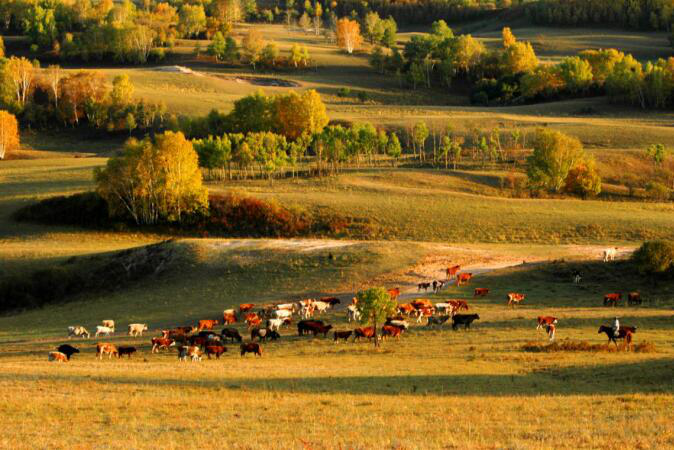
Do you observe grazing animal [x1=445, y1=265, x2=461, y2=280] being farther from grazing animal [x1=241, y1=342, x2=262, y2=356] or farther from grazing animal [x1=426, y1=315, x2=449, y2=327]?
grazing animal [x1=241, y1=342, x2=262, y2=356]

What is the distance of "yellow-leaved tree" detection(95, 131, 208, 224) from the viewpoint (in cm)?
8431

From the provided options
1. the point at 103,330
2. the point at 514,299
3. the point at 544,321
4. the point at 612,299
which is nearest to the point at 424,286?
the point at 514,299

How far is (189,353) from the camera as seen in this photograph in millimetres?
39000

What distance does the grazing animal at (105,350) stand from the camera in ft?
132

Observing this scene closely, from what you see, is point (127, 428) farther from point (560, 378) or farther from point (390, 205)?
point (390, 205)

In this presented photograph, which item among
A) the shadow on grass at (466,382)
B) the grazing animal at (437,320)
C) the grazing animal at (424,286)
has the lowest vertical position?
the grazing animal at (424,286)

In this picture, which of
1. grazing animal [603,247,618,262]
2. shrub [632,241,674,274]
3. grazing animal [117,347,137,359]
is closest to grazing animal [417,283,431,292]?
grazing animal [603,247,618,262]

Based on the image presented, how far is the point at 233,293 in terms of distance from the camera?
5500cm

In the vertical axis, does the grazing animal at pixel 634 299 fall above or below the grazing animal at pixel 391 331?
below

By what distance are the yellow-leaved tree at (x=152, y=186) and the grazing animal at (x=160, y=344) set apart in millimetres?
43369

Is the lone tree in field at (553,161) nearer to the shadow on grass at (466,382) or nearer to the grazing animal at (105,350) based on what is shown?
the shadow on grass at (466,382)

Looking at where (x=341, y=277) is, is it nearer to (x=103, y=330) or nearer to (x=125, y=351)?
(x=103, y=330)

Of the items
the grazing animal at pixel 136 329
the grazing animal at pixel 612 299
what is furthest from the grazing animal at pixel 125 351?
the grazing animal at pixel 612 299

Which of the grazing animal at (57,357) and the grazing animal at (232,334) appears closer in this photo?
the grazing animal at (57,357)
